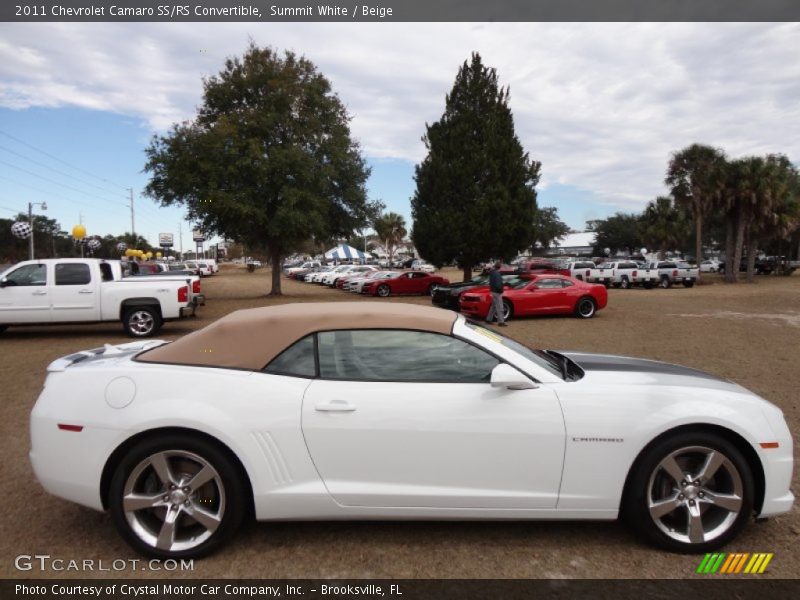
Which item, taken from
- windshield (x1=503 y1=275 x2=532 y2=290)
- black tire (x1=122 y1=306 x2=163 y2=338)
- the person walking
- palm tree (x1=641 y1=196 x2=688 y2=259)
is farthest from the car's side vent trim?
palm tree (x1=641 y1=196 x2=688 y2=259)

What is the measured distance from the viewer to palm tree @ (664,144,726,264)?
38344 millimetres

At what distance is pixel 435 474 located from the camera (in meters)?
3.08

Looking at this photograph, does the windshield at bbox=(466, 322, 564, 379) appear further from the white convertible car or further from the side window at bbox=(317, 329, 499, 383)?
the side window at bbox=(317, 329, 499, 383)

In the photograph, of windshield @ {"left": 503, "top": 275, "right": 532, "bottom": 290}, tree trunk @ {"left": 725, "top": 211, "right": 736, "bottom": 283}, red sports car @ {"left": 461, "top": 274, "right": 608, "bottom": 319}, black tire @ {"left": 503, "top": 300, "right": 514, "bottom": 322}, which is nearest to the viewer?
black tire @ {"left": 503, "top": 300, "right": 514, "bottom": 322}

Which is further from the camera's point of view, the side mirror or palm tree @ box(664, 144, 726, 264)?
palm tree @ box(664, 144, 726, 264)

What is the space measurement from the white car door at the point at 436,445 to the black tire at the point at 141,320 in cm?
1082

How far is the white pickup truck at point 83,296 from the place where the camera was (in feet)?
39.5

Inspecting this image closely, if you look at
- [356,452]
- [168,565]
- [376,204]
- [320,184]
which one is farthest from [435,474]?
[376,204]

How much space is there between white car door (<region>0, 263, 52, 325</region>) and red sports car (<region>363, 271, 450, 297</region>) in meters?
16.9

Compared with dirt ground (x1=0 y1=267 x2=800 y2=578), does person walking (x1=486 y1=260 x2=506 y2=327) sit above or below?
above

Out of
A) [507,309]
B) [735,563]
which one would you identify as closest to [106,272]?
[507,309]

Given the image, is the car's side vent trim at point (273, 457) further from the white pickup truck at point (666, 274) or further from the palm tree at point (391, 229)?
the palm tree at point (391, 229)
